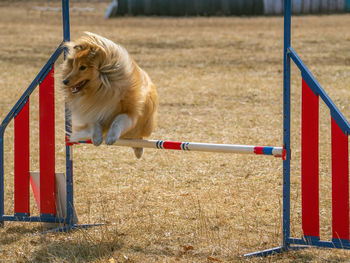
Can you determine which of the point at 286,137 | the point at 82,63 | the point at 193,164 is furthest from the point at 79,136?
the point at 193,164

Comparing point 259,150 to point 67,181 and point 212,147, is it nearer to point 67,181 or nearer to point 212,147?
point 212,147

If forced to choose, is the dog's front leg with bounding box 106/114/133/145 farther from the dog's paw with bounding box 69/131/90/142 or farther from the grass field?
the grass field

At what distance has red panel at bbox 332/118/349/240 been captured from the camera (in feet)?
11.5

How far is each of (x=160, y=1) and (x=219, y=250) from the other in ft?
54.5

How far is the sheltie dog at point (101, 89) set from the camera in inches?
161

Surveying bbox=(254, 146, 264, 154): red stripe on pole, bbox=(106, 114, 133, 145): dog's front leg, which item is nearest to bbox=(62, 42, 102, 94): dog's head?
bbox=(106, 114, 133, 145): dog's front leg

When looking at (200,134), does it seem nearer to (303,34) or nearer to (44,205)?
(44,205)

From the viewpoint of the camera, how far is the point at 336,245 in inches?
139

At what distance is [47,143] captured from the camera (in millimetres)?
4324

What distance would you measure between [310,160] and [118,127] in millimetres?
1436

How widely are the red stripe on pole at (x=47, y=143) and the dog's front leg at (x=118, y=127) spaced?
0.46 meters

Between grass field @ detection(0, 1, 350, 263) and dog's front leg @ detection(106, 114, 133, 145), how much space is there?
0.62 metres

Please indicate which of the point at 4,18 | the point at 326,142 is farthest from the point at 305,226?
the point at 4,18

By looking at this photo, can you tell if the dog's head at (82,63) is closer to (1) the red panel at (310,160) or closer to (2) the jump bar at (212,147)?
(2) the jump bar at (212,147)
